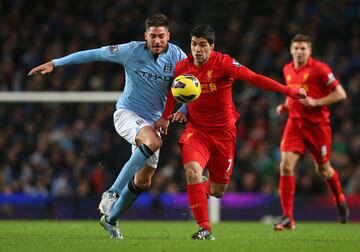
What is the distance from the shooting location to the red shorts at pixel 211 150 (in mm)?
8654

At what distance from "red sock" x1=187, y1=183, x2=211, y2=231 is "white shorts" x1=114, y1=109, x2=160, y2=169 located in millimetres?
752

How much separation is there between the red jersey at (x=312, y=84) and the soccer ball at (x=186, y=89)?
291 centimetres

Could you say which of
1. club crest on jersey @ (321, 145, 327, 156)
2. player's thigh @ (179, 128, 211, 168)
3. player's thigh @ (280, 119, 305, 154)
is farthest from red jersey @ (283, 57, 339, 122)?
player's thigh @ (179, 128, 211, 168)

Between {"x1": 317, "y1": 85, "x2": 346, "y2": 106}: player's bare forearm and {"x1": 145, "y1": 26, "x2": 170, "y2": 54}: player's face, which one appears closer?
{"x1": 145, "y1": 26, "x2": 170, "y2": 54}: player's face

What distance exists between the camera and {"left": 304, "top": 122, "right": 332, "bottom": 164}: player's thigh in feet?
36.9

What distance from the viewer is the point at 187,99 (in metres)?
8.48

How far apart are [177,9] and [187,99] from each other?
1150 centimetres

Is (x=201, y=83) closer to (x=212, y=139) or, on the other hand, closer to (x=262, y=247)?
(x=212, y=139)

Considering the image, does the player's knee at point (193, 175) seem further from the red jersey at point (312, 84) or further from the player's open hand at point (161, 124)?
the red jersey at point (312, 84)

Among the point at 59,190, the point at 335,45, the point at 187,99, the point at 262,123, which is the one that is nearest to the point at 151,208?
the point at 59,190

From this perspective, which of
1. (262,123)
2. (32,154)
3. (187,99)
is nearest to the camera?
(187,99)

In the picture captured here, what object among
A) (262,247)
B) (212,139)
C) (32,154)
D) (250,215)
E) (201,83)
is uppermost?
(201,83)

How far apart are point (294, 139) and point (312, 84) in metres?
0.73

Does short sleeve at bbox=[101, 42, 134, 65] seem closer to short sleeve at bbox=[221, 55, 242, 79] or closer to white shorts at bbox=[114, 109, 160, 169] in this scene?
white shorts at bbox=[114, 109, 160, 169]
